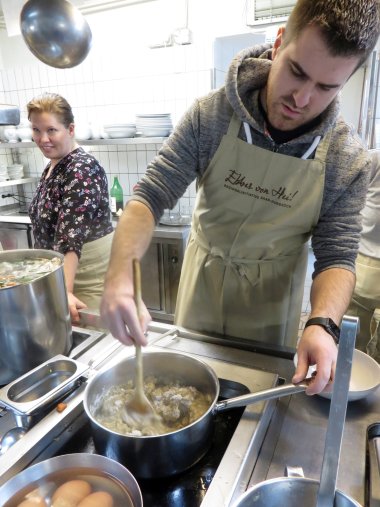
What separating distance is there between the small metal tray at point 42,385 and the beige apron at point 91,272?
1109 millimetres

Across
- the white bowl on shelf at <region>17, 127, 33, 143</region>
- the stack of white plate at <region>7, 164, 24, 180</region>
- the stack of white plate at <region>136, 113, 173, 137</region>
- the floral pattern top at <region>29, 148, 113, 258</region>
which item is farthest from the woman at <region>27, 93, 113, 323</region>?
the stack of white plate at <region>7, 164, 24, 180</region>

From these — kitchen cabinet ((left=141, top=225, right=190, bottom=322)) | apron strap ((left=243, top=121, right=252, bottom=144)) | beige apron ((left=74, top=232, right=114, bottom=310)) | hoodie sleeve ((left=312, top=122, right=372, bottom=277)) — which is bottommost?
kitchen cabinet ((left=141, top=225, right=190, bottom=322))

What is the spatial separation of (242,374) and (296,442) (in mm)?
189

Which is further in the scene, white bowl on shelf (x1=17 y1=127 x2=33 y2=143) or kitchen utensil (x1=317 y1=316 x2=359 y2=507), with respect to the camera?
white bowl on shelf (x1=17 y1=127 x2=33 y2=143)

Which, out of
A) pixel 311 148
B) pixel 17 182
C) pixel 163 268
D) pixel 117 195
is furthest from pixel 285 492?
pixel 17 182

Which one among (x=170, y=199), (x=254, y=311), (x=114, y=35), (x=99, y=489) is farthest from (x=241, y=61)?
(x=114, y=35)

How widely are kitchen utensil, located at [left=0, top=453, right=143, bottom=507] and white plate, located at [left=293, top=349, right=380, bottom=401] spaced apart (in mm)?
423

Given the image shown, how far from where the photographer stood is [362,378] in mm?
884

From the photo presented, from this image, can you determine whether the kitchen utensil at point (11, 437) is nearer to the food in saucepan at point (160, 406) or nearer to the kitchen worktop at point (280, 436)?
the kitchen worktop at point (280, 436)

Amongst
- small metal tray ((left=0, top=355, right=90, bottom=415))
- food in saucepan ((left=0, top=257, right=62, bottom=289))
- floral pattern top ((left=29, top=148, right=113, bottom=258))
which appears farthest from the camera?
floral pattern top ((left=29, top=148, right=113, bottom=258))

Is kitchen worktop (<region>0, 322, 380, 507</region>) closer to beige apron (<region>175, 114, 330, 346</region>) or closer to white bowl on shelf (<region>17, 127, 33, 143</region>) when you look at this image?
beige apron (<region>175, 114, 330, 346</region>)

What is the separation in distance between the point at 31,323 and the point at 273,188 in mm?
750

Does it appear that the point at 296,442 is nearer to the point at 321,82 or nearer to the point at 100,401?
the point at 100,401

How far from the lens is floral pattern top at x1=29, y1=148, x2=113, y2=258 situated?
1.67 metres
